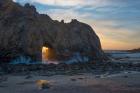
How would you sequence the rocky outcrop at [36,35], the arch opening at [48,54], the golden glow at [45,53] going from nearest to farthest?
the rocky outcrop at [36,35]
the arch opening at [48,54]
the golden glow at [45,53]

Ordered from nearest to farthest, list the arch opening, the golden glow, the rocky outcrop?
the rocky outcrop
the arch opening
the golden glow

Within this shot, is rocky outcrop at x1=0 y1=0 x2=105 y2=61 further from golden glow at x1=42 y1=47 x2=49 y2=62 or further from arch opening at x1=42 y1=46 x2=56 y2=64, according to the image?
golden glow at x1=42 y1=47 x2=49 y2=62

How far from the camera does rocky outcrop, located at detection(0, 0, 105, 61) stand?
159 feet

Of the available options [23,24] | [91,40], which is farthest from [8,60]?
[91,40]

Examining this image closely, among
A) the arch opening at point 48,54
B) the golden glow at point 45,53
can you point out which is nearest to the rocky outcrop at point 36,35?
the arch opening at point 48,54

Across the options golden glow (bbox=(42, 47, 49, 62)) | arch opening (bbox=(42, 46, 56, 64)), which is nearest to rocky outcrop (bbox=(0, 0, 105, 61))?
arch opening (bbox=(42, 46, 56, 64))

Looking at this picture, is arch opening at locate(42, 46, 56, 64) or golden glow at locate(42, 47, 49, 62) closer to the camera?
arch opening at locate(42, 46, 56, 64)

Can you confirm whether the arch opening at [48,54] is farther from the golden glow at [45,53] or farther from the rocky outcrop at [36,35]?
the rocky outcrop at [36,35]

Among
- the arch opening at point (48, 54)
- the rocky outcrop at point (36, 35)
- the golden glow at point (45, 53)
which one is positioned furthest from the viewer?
the golden glow at point (45, 53)

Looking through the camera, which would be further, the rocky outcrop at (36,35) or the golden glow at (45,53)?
the golden glow at (45,53)

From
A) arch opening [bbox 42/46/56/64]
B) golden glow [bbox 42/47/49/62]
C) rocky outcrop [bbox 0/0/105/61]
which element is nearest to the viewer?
rocky outcrop [bbox 0/0/105/61]

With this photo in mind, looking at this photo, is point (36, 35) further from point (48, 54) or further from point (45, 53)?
point (45, 53)

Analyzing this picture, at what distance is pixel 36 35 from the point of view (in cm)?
5034

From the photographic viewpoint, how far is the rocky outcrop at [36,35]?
48.3 metres
